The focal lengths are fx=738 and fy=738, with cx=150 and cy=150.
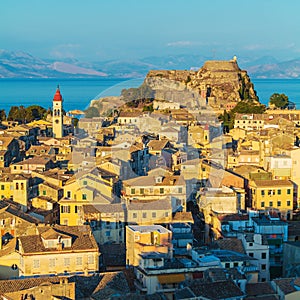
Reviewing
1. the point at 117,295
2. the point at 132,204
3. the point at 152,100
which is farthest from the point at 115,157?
the point at 152,100

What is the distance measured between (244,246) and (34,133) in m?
23.6

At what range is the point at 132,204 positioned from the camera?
61.5ft

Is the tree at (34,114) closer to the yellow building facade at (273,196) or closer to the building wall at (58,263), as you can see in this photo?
the yellow building facade at (273,196)

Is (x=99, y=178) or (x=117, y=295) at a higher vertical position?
(x=99, y=178)

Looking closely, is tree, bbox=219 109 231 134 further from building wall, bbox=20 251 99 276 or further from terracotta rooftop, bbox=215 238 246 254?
building wall, bbox=20 251 99 276

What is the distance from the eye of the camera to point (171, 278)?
13.4 metres

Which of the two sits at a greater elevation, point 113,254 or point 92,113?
point 92,113

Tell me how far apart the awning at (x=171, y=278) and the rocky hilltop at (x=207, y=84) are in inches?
1379

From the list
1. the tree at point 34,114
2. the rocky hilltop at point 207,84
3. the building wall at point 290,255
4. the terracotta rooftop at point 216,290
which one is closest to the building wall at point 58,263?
the terracotta rooftop at point 216,290

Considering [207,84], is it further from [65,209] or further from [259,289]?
[259,289]

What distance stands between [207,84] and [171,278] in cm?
4739

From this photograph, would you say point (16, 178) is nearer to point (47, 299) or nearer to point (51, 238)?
point (51, 238)

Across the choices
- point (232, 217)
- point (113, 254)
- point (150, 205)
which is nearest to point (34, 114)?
point (150, 205)

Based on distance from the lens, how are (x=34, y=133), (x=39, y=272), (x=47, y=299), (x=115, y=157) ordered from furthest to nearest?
(x=34, y=133), (x=115, y=157), (x=39, y=272), (x=47, y=299)
